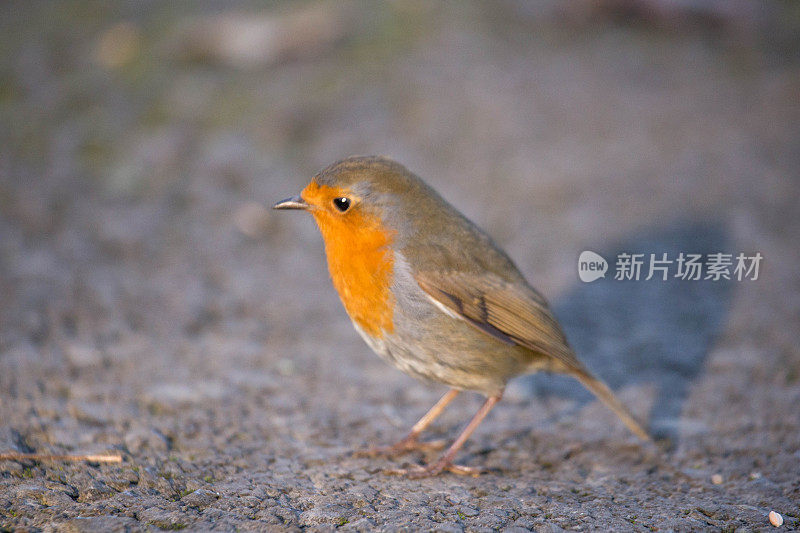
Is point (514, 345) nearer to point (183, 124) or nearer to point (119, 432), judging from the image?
point (119, 432)

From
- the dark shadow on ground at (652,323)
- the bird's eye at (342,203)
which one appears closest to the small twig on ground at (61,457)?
the bird's eye at (342,203)

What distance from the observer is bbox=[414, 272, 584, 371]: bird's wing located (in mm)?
3107

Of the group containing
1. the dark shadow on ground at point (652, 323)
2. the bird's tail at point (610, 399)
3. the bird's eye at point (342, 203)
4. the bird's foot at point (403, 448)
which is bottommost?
the bird's foot at point (403, 448)

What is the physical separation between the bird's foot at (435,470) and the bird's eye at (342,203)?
110cm

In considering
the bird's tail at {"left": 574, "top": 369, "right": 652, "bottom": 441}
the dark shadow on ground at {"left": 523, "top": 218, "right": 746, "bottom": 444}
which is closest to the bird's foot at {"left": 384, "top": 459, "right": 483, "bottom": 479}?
the bird's tail at {"left": 574, "top": 369, "right": 652, "bottom": 441}

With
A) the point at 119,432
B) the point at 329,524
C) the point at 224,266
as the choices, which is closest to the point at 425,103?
the point at 224,266

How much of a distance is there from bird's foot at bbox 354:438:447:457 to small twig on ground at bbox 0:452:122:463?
38.7 inches

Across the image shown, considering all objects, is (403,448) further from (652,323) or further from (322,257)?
(322,257)

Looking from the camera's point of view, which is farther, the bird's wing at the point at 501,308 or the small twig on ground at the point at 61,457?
the bird's wing at the point at 501,308

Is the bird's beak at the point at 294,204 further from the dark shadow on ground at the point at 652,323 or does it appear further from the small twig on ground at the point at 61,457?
the dark shadow on ground at the point at 652,323

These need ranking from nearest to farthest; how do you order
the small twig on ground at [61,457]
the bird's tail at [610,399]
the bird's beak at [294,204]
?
the small twig on ground at [61,457] → the bird's beak at [294,204] → the bird's tail at [610,399]

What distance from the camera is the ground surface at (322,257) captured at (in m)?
2.89

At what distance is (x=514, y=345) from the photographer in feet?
10.6

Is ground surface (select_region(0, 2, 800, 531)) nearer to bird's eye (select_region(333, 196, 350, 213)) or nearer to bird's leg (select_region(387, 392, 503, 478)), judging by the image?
bird's leg (select_region(387, 392, 503, 478))
